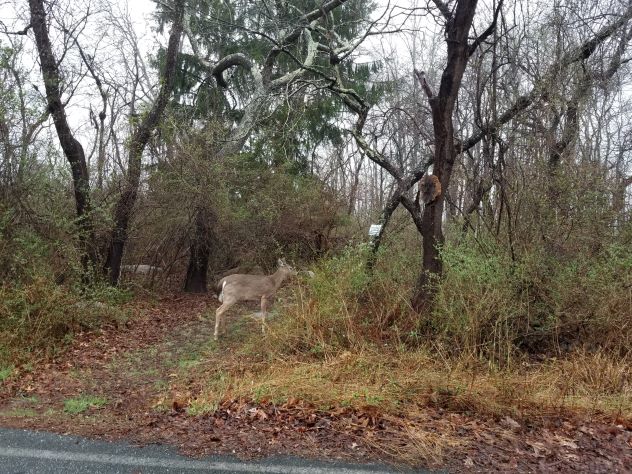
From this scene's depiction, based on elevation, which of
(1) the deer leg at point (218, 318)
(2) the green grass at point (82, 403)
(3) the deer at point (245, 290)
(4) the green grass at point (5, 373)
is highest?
(3) the deer at point (245, 290)

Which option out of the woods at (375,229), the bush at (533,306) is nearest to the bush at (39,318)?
the woods at (375,229)

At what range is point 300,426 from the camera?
4.62 m

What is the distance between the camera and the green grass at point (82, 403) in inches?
214

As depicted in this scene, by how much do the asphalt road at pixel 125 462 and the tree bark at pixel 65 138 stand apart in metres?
6.32

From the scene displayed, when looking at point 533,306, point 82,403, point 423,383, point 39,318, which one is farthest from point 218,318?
point 533,306

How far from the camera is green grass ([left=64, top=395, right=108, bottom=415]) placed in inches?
214

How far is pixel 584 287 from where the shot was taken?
274 inches

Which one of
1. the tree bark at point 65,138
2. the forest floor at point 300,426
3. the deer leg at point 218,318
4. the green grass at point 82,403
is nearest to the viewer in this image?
the forest floor at point 300,426

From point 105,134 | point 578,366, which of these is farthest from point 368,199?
point 578,366

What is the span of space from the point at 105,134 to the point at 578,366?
17216mm

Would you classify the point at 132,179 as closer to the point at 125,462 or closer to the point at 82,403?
the point at 82,403

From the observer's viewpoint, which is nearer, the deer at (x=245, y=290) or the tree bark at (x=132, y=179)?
the deer at (x=245, y=290)

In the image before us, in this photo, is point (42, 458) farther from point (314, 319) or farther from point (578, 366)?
point (578, 366)

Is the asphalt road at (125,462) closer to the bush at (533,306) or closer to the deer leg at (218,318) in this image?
the bush at (533,306)
